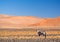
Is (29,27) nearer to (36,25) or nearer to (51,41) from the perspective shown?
(36,25)

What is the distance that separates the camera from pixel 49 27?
1981cm

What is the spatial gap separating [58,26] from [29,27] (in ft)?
8.41

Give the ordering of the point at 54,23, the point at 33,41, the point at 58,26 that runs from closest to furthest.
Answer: the point at 33,41
the point at 58,26
the point at 54,23

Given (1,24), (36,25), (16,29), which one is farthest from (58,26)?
(1,24)

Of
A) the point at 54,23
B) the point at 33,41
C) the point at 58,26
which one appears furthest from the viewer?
the point at 54,23

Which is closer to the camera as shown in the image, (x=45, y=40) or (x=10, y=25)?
(x=45, y=40)

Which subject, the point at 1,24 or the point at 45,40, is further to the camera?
the point at 1,24

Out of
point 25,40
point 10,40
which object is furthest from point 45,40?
point 10,40

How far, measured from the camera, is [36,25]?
776 inches

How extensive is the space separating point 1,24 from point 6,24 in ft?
1.71

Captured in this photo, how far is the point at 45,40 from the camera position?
6652 millimetres

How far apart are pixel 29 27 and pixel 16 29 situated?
A: 3.86ft

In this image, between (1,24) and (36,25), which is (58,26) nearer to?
(36,25)

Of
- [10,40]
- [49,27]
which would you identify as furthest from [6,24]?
[10,40]
